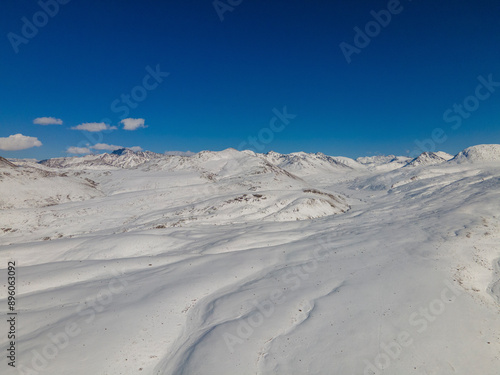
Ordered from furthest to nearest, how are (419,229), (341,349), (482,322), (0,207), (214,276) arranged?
1. (0,207)
2. (419,229)
3. (214,276)
4. (482,322)
5. (341,349)

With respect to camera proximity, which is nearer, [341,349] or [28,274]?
Answer: [341,349]

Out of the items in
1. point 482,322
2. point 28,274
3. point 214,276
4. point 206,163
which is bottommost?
point 482,322

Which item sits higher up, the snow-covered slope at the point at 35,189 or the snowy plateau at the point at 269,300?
the snow-covered slope at the point at 35,189

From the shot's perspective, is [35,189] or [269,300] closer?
[269,300]

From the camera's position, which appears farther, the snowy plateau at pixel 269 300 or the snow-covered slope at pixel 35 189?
the snow-covered slope at pixel 35 189

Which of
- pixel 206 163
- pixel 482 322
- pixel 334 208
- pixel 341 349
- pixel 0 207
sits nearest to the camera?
pixel 341 349

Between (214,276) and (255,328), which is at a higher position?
(214,276)

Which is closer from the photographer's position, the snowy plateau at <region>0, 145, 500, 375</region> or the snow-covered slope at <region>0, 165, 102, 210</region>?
the snowy plateau at <region>0, 145, 500, 375</region>

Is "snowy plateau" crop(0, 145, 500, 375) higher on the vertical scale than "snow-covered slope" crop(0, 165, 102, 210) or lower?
lower

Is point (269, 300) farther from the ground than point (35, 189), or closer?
closer

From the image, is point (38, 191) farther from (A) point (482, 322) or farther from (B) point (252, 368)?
(A) point (482, 322)

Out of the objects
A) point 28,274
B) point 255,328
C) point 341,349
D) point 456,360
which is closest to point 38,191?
point 28,274
